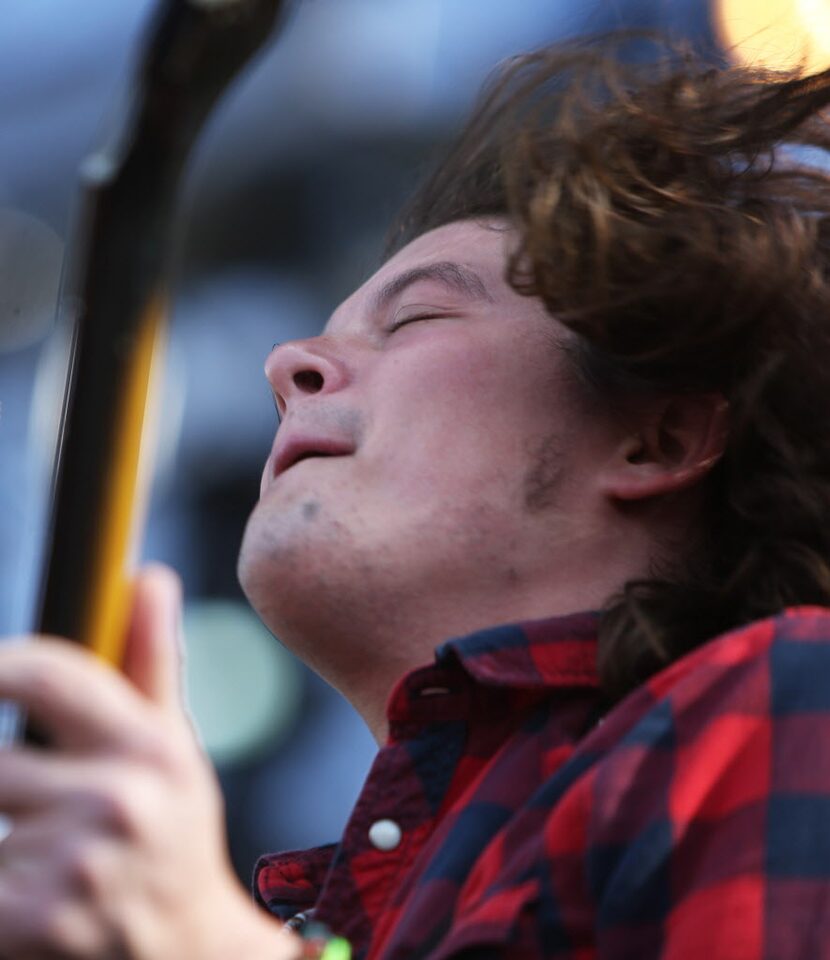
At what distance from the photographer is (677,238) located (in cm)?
196

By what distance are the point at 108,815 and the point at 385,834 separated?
23.8 inches

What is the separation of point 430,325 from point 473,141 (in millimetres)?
705

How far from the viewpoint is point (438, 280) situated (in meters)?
2.07

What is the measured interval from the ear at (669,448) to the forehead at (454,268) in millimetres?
242

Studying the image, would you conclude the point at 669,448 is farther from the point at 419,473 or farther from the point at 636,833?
the point at 636,833

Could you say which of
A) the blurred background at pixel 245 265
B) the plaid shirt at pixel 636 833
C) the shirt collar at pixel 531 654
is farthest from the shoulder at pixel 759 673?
the blurred background at pixel 245 265

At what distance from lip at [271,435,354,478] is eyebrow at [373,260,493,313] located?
0.29m

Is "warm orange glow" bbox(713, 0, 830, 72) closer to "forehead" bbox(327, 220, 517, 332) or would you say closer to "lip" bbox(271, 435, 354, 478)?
"forehead" bbox(327, 220, 517, 332)

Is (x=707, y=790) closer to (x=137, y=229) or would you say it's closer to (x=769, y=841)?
(x=769, y=841)

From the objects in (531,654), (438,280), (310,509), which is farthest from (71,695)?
(438,280)

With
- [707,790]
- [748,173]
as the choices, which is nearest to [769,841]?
[707,790]

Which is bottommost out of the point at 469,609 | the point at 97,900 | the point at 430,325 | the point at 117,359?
the point at 469,609

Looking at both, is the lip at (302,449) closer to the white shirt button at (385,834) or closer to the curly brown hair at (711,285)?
the curly brown hair at (711,285)

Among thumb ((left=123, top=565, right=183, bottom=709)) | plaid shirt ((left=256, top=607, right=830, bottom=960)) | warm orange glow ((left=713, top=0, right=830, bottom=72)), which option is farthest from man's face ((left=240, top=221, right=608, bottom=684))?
thumb ((left=123, top=565, right=183, bottom=709))
